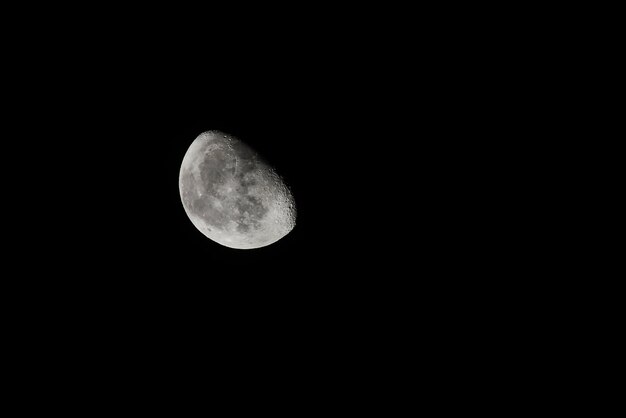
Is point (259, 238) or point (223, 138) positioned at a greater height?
point (223, 138)

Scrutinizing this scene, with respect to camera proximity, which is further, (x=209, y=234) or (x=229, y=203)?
(x=209, y=234)

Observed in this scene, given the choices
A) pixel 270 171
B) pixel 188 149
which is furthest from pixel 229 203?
pixel 188 149

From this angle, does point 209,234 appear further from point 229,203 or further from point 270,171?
point 270,171

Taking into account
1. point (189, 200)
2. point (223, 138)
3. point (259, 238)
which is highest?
point (223, 138)

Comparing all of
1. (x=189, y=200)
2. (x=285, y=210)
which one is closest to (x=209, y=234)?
(x=189, y=200)

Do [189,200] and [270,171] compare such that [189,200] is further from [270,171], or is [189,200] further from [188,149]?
[270,171]

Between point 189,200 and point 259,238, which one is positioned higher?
point 189,200
